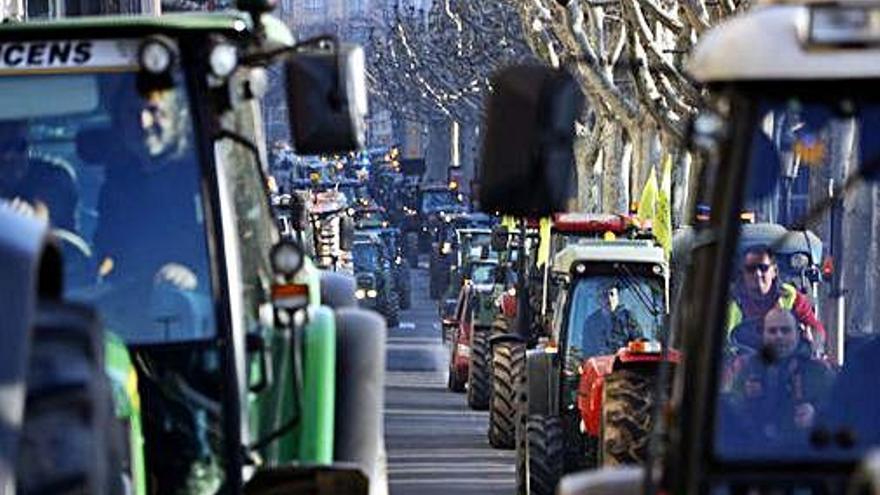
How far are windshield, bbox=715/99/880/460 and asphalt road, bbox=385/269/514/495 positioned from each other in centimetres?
1631

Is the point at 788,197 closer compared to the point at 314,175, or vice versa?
the point at 788,197

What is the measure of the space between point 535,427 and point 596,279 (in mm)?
1786

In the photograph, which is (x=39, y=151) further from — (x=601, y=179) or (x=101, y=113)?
(x=601, y=179)

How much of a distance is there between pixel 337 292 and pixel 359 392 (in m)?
1.58

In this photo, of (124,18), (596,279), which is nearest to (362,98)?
(124,18)

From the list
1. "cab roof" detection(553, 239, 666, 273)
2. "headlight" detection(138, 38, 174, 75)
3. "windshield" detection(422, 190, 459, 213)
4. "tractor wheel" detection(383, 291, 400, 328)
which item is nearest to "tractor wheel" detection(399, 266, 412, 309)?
"tractor wheel" detection(383, 291, 400, 328)

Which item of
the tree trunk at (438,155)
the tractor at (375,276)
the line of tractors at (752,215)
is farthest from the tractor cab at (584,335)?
the tree trunk at (438,155)

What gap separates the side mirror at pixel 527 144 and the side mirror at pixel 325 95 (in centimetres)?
299

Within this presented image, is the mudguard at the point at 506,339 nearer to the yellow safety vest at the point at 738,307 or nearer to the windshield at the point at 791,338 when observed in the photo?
the yellow safety vest at the point at 738,307

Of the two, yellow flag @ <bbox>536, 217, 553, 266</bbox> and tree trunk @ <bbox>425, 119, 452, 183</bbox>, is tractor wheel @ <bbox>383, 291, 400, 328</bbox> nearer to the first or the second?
yellow flag @ <bbox>536, 217, 553, 266</bbox>

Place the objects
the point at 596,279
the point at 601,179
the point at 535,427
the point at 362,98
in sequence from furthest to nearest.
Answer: the point at 601,179
the point at 596,279
the point at 535,427
the point at 362,98

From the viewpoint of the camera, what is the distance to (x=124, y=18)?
1104 cm

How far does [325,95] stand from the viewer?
1063 cm

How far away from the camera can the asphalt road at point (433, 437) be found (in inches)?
1053
